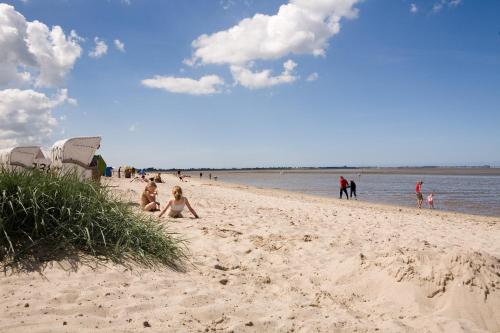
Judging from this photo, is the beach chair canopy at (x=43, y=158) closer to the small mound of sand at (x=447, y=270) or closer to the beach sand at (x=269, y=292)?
the beach sand at (x=269, y=292)

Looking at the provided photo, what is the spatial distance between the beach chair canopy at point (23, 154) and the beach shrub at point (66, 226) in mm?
9552

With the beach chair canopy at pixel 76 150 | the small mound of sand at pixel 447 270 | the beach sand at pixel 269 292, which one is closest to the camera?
→ the beach sand at pixel 269 292

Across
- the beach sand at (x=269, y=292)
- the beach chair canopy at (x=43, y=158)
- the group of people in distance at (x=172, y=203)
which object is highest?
the beach chair canopy at (x=43, y=158)

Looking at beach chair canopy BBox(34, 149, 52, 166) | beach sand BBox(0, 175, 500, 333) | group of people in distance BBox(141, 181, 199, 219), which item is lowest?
beach sand BBox(0, 175, 500, 333)

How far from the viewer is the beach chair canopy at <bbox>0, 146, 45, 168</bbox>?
13.1 meters

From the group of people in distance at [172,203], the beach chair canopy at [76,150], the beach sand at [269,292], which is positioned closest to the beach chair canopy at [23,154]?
the beach chair canopy at [76,150]

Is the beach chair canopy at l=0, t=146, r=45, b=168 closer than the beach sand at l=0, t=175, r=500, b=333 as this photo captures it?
No

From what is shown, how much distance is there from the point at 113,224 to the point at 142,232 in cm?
40

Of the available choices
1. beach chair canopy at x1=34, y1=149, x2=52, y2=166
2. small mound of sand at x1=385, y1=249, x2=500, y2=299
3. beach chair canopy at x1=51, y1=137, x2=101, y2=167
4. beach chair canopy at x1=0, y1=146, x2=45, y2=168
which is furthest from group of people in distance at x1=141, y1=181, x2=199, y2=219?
beach chair canopy at x1=0, y1=146, x2=45, y2=168

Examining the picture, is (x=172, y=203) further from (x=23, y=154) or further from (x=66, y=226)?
(x=23, y=154)

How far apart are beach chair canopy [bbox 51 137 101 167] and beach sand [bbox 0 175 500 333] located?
5838 mm

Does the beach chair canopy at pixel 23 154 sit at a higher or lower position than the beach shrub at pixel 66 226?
higher

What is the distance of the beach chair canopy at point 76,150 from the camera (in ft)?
35.1

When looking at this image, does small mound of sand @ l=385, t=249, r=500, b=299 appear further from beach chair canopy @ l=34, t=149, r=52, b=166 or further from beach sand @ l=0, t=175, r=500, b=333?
beach chair canopy @ l=34, t=149, r=52, b=166
